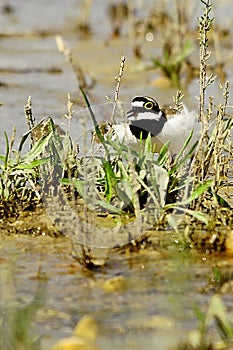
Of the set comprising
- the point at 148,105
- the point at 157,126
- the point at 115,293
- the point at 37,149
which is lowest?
the point at 115,293

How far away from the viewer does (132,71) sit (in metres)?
6.83

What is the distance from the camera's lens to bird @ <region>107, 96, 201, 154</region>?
3.87 metres

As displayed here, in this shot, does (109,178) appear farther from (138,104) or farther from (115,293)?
(138,104)

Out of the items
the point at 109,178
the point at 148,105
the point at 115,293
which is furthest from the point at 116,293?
the point at 148,105

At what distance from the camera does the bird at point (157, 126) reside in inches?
152

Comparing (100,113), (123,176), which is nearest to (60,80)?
(100,113)

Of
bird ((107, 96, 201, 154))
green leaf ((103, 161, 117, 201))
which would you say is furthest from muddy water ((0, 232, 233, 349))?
bird ((107, 96, 201, 154))

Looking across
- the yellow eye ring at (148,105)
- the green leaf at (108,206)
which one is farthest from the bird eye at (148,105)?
the green leaf at (108,206)

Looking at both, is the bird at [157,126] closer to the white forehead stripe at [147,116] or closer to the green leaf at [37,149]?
the white forehead stripe at [147,116]

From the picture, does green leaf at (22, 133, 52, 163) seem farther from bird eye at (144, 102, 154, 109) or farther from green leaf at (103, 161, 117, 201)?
bird eye at (144, 102, 154, 109)

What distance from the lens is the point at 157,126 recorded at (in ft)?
13.1

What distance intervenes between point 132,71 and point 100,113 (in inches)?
61.4

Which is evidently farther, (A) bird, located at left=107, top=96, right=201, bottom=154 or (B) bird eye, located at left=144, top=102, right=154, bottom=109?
(B) bird eye, located at left=144, top=102, right=154, bottom=109

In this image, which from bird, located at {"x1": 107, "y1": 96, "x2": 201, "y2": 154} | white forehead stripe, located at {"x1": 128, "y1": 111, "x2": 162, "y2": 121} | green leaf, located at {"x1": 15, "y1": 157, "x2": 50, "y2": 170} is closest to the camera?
green leaf, located at {"x1": 15, "y1": 157, "x2": 50, "y2": 170}
